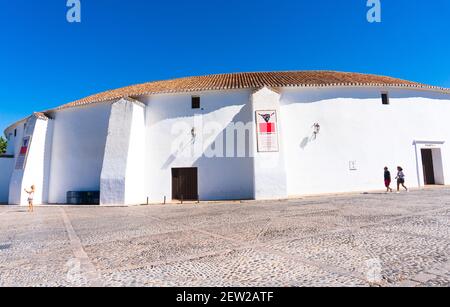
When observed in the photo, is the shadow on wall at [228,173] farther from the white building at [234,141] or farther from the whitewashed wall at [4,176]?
the whitewashed wall at [4,176]

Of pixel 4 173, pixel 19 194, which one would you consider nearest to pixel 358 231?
pixel 19 194

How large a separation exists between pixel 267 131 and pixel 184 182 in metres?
5.24

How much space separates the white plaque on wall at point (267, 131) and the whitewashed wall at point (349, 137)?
1.73 metres

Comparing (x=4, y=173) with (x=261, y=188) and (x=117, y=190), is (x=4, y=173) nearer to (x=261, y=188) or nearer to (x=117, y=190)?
(x=117, y=190)

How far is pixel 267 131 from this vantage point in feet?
39.3

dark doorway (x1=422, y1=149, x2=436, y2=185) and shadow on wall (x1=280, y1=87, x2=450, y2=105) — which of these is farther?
dark doorway (x1=422, y1=149, x2=436, y2=185)

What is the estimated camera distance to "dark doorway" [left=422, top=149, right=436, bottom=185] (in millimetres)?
14891

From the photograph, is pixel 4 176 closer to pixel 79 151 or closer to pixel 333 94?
pixel 79 151

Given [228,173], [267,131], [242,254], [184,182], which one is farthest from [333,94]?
[242,254]

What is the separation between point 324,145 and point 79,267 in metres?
12.8

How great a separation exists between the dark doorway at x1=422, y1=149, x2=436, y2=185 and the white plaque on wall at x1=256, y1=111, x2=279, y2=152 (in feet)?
33.4

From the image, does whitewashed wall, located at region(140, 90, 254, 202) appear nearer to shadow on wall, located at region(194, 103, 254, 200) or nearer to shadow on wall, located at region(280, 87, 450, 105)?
shadow on wall, located at region(194, 103, 254, 200)

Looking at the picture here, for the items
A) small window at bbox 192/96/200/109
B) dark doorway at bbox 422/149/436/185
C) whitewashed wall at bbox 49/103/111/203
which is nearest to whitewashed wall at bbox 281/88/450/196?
dark doorway at bbox 422/149/436/185
